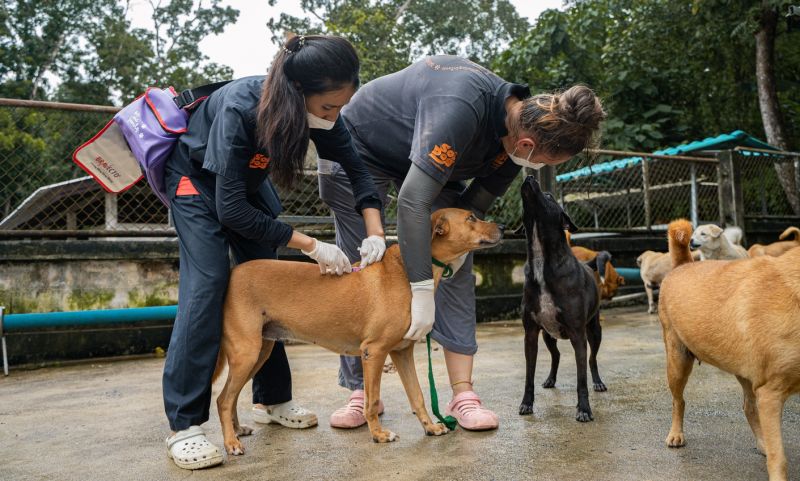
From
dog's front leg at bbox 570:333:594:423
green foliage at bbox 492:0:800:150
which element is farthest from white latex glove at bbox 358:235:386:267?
green foliage at bbox 492:0:800:150

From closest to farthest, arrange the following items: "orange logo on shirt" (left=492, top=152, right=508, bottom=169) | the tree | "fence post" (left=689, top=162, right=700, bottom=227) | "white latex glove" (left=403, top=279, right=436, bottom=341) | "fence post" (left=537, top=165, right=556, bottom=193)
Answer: "white latex glove" (left=403, top=279, right=436, bottom=341) < "orange logo on shirt" (left=492, top=152, right=508, bottom=169) < "fence post" (left=537, top=165, right=556, bottom=193) < "fence post" (left=689, top=162, right=700, bottom=227) < the tree

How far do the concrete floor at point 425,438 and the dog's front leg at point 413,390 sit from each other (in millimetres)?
63

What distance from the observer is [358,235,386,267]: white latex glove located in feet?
10.1

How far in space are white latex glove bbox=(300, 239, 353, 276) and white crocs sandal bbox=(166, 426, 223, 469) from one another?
0.88m

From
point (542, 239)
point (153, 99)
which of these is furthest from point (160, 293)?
point (542, 239)

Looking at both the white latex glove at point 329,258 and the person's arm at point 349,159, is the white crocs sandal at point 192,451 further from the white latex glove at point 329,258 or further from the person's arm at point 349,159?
the person's arm at point 349,159

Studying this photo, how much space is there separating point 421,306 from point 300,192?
4769 millimetres

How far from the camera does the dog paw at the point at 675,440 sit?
273 cm

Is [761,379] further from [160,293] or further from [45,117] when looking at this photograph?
[45,117]

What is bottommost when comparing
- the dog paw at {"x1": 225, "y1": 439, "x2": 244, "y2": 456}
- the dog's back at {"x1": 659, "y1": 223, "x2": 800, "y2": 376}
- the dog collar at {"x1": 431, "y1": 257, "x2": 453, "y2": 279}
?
the dog paw at {"x1": 225, "y1": 439, "x2": 244, "y2": 456}

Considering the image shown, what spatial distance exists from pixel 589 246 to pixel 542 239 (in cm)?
520

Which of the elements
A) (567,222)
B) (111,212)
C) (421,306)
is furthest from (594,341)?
(111,212)

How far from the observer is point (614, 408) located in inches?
137

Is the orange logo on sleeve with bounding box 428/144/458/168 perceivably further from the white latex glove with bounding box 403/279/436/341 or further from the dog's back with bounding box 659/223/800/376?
the dog's back with bounding box 659/223/800/376
